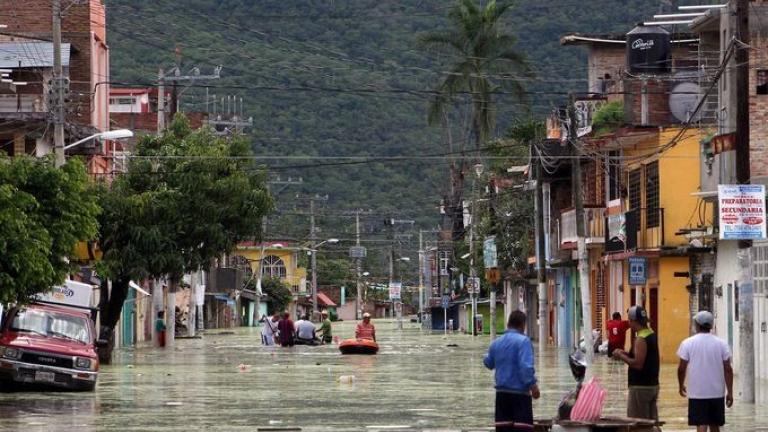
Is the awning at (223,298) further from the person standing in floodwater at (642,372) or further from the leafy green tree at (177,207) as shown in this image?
the person standing in floodwater at (642,372)

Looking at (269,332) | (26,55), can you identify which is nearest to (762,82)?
(26,55)

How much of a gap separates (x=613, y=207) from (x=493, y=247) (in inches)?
707

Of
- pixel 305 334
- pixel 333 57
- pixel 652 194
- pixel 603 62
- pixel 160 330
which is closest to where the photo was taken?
pixel 652 194

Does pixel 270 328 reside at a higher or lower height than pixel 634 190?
lower

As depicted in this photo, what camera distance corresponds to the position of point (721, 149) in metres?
35.7

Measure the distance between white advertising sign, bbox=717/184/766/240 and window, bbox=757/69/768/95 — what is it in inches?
407

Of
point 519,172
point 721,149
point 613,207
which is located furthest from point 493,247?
point 721,149

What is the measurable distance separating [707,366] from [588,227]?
4268 centimetres

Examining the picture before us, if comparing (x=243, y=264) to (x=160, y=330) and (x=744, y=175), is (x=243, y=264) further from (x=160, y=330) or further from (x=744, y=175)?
(x=744, y=175)

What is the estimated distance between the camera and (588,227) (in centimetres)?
6259

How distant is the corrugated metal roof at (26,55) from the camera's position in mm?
60562

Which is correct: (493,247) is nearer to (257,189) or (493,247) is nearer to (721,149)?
(257,189)

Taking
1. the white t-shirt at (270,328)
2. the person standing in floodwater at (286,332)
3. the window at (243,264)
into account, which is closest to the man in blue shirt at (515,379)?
the person standing in floodwater at (286,332)

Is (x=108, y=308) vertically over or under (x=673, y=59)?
under
